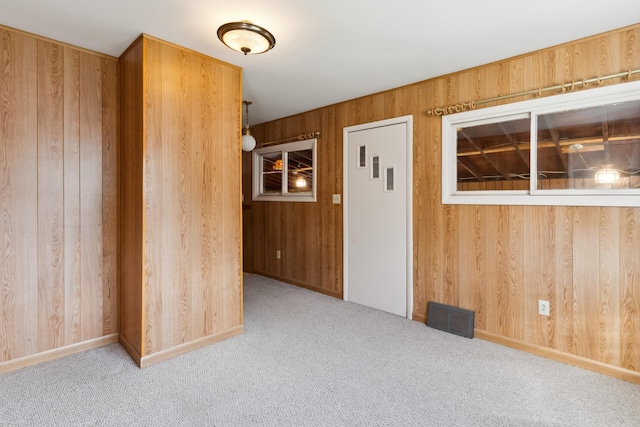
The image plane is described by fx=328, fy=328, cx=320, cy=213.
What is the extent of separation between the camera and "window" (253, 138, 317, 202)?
4398mm

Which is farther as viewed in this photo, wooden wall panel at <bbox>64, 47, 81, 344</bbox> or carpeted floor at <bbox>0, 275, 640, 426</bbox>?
wooden wall panel at <bbox>64, 47, 81, 344</bbox>

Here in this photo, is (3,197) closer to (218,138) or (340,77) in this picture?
(218,138)

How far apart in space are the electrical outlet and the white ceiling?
1980 millimetres

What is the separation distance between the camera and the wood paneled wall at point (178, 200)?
7.86 ft

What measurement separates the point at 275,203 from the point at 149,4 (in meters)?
3.10

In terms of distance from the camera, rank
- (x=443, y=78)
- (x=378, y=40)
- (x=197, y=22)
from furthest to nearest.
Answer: (x=443, y=78)
(x=378, y=40)
(x=197, y=22)

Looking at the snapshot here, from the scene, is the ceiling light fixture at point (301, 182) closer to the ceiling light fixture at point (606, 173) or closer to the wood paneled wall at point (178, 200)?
the wood paneled wall at point (178, 200)

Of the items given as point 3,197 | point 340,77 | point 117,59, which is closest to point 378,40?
point 340,77

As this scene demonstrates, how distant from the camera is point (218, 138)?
278cm

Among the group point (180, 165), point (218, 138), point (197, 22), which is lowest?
point (180, 165)

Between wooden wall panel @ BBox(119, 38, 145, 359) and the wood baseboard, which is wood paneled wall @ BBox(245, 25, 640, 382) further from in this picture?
the wood baseboard

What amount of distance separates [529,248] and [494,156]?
0.84m

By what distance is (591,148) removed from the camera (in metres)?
2.44

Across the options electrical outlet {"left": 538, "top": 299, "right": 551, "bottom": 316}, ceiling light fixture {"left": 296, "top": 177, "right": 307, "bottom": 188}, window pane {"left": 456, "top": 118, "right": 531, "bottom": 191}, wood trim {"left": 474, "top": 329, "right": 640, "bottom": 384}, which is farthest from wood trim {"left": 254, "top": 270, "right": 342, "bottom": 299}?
electrical outlet {"left": 538, "top": 299, "right": 551, "bottom": 316}
